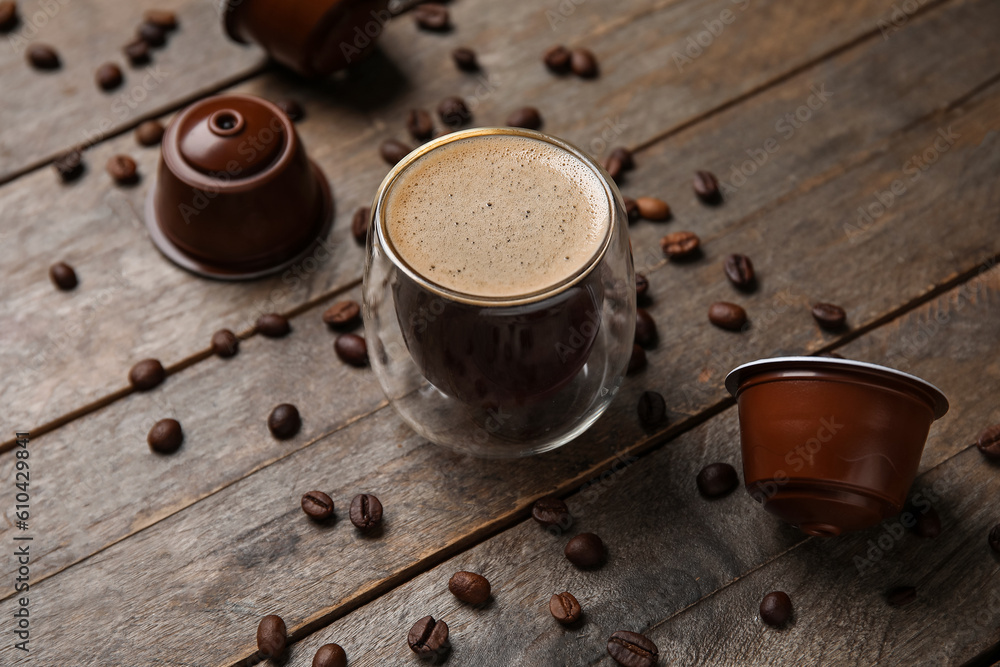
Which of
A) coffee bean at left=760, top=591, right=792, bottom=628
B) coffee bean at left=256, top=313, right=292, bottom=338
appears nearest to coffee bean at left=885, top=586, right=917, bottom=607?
coffee bean at left=760, top=591, right=792, bottom=628

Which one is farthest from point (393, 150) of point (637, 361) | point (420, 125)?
point (637, 361)

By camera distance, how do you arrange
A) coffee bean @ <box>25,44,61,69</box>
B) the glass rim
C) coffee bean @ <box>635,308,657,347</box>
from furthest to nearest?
coffee bean @ <box>25,44,61,69</box>, coffee bean @ <box>635,308,657,347</box>, the glass rim

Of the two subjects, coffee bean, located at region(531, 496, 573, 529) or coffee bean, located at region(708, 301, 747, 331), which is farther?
coffee bean, located at region(708, 301, 747, 331)

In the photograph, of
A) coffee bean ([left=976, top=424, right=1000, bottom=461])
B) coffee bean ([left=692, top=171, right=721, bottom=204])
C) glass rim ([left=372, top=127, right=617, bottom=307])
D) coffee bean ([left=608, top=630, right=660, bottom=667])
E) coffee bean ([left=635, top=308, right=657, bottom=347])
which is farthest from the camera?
coffee bean ([left=692, top=171, right=721, bottom=204])

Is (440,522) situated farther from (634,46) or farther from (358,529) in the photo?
(634,46)

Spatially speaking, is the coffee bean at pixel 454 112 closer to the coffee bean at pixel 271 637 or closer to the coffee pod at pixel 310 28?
the coffee pod at pixel 310 28

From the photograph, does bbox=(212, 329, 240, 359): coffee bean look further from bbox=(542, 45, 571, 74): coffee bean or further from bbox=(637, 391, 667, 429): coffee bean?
bbox=(542, 45, 571, 74): coffee bean
